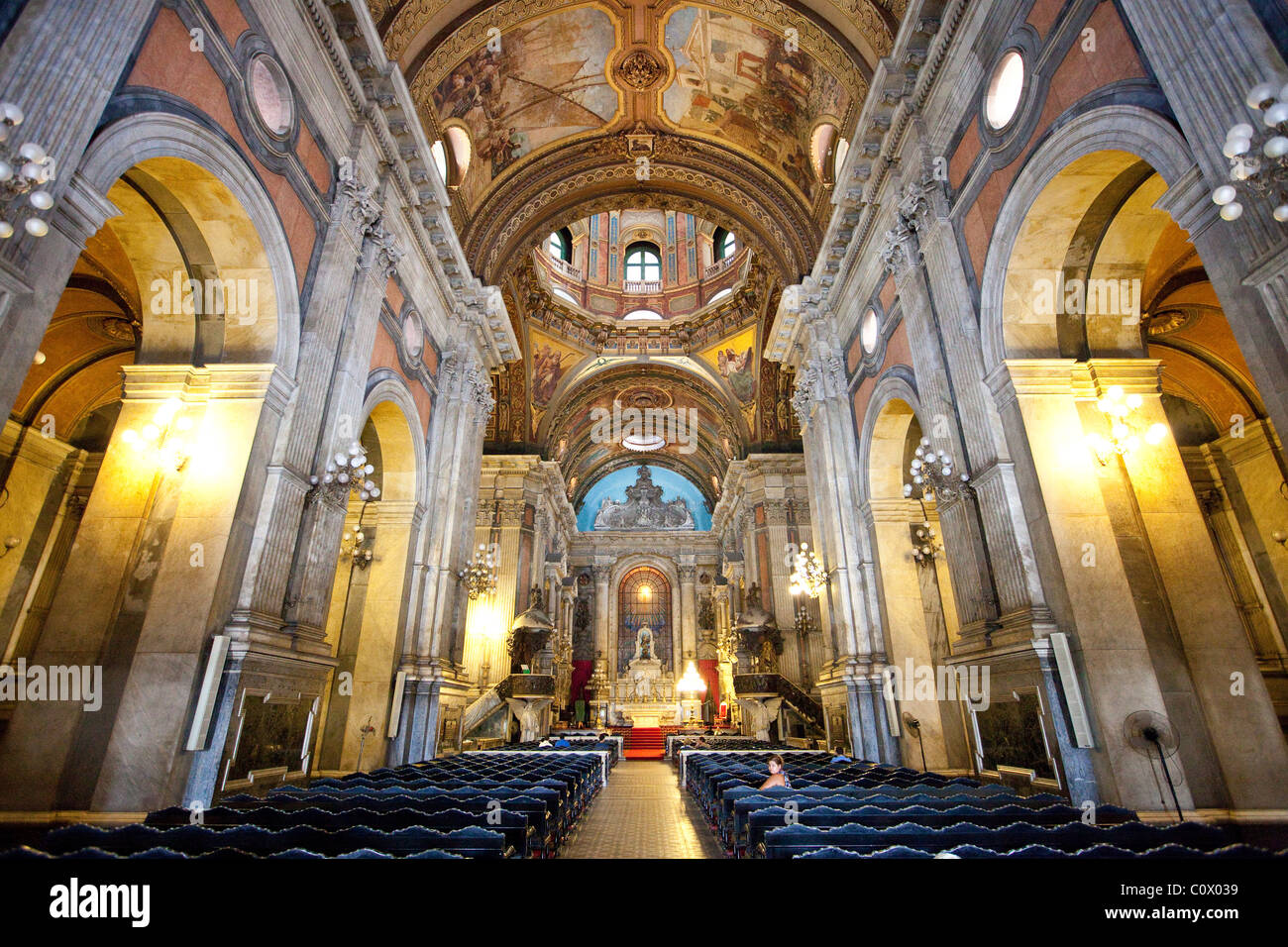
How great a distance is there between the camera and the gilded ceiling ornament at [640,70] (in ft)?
42.6

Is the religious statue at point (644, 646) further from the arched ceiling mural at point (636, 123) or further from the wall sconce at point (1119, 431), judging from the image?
the wall sconce at point (1119, 431)

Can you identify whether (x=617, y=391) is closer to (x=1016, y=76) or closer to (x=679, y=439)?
(x=679, y=439)

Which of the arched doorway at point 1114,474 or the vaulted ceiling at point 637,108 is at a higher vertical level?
the vaulted ceiling at point 637,108

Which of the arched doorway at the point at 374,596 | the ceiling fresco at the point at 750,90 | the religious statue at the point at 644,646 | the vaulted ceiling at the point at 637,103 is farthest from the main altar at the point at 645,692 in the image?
A: the ceiling fresco at the point at 750,90

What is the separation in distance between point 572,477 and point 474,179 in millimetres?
17857

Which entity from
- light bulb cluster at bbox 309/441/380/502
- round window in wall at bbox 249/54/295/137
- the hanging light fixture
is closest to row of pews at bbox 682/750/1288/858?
light bulb cluster at bbox 309/441/380/502

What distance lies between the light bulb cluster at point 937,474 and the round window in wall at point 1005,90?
3.62 m

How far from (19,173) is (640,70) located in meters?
12.4

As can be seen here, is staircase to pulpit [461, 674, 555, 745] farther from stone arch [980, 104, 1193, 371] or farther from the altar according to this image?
stone arch [980, 104, 1193, 371]

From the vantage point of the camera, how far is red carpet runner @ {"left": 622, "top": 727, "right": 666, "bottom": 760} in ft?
66.9

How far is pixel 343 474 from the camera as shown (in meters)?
7.35

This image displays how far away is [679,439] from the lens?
100 feet

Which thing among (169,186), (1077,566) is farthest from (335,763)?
(1077,566)
